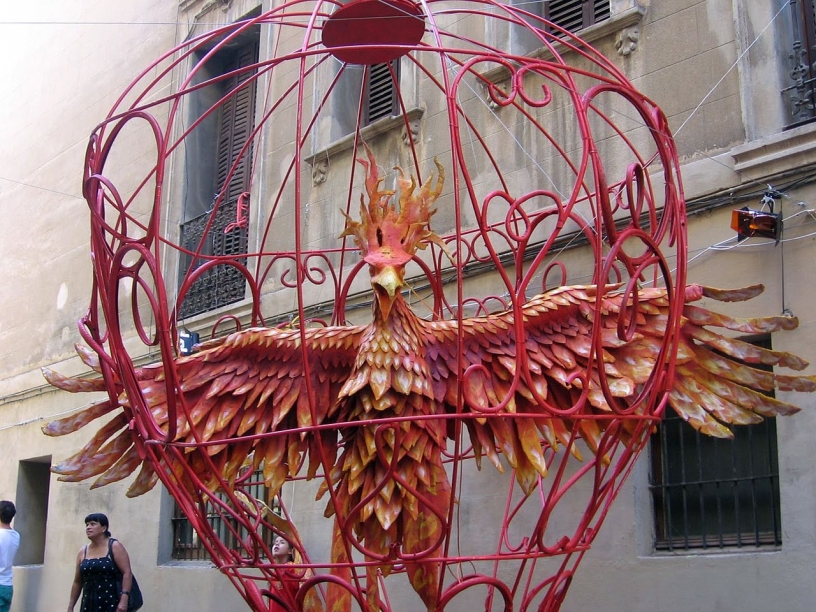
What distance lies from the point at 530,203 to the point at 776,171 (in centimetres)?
170

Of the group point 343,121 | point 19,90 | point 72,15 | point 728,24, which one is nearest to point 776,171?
point 728,24

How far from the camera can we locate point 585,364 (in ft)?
13.2

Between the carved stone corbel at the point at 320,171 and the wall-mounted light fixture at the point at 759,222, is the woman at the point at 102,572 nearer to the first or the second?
the carved stone corbel at the point at 320,171

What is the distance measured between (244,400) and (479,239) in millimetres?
2915

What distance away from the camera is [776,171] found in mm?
5039

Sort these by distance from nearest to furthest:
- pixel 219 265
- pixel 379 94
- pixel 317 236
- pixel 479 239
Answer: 1. pixel 479 239
2. pixel 317 236
3. pixel 379 94
4. pixel 219 265

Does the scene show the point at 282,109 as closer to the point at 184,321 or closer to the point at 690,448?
the point at 184,321

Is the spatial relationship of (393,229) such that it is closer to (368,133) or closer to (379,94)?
(368,133)

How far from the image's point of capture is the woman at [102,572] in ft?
19.2

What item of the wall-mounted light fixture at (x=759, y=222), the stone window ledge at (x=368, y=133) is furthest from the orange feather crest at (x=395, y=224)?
the stone window ledge at (x=368, y=133)

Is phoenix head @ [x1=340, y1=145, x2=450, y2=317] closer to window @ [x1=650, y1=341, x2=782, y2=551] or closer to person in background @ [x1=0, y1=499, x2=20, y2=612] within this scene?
window @ [x1=650, y1=341, x2=782, y2=551]

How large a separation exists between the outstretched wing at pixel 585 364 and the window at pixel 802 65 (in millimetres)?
1578

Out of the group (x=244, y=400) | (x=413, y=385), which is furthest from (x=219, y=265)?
(x=413, y=385)

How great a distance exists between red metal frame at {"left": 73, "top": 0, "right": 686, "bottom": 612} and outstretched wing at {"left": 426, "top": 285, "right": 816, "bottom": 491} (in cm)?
12
